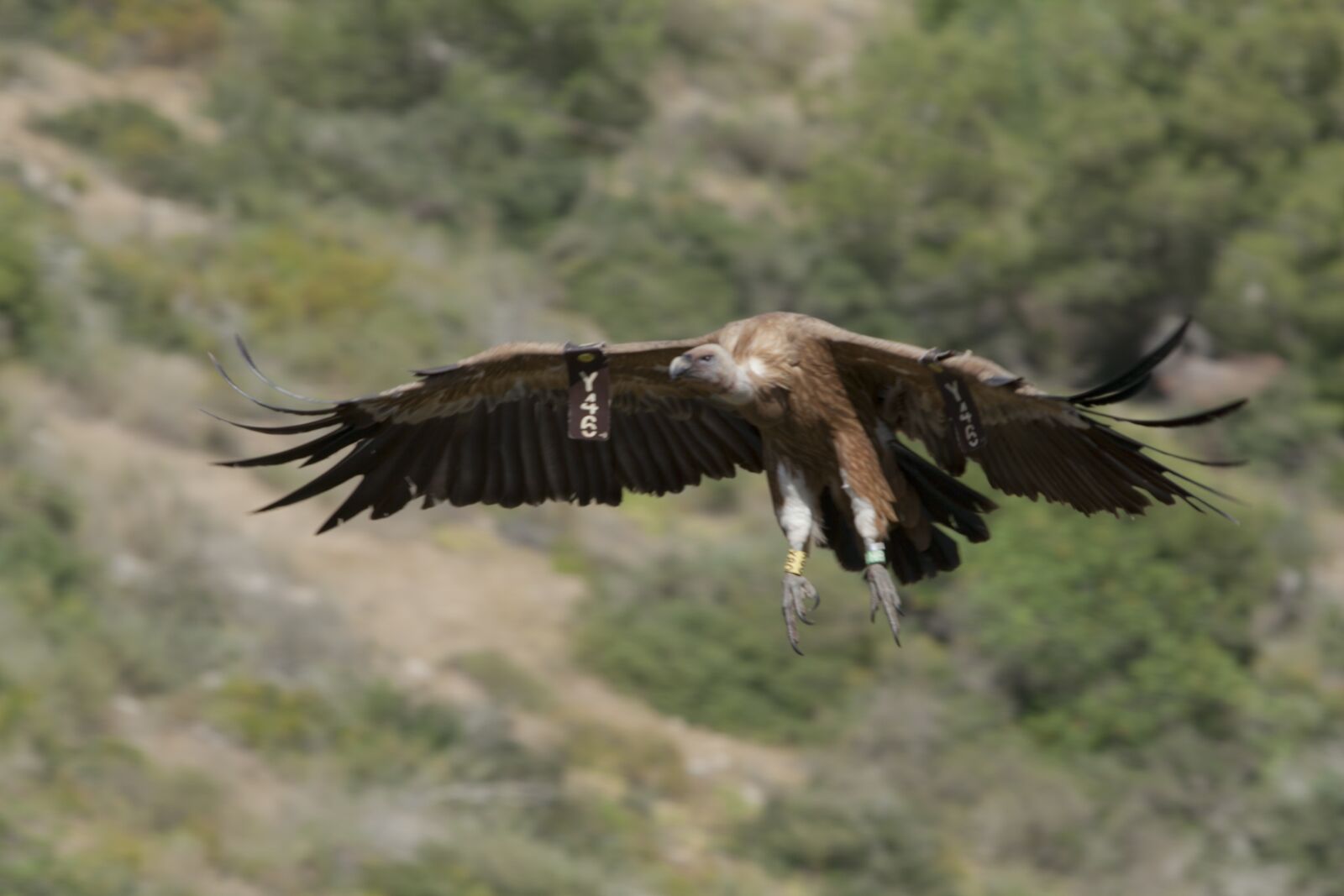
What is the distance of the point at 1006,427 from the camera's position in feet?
28.7

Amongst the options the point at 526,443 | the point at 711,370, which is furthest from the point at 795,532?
the point at 526,443

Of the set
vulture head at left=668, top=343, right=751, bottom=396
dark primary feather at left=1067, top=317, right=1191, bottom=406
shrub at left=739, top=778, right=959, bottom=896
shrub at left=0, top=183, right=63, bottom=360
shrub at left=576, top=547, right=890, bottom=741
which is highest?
shrub at left=0, top=183, right=63, bottom=360

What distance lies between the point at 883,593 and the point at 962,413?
0.77 m

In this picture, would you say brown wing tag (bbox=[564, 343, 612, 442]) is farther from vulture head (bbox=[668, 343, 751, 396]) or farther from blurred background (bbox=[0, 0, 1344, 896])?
blurred background (bbox=[0, 0, 1344, 896])

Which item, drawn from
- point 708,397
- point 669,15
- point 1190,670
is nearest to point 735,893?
point 1190,670

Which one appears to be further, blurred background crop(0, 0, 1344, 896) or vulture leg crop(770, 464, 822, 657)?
blurred background crop(0, 0, 1344, 896)

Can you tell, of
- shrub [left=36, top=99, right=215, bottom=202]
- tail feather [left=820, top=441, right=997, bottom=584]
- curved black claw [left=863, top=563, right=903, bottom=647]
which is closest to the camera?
curved black claw [left=863, top=563, right=903, bottom=647]

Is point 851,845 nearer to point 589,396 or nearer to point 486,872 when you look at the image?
point 486,872

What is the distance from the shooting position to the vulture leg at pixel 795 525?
872cm

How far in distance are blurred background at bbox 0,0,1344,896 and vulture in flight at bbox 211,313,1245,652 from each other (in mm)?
8810

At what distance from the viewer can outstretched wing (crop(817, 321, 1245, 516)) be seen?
26.7 ft

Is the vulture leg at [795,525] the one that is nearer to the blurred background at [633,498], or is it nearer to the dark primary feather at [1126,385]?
the dark primary feather at [1126,385]

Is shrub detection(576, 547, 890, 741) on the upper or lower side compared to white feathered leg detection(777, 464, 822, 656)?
upper

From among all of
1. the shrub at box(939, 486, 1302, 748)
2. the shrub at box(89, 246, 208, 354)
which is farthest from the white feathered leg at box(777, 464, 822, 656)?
the shrub at box(89, 246, 208, 354)
